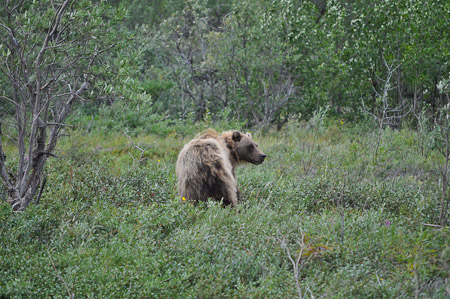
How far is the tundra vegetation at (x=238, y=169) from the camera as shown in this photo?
456 centimetres

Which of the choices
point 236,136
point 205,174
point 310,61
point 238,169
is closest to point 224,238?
point 205,174

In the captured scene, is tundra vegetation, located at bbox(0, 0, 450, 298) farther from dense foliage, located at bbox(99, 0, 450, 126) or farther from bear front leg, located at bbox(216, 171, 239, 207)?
bear front leg, located at bbox(216, 171, 239, 207)

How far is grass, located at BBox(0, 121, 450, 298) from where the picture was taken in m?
4.30

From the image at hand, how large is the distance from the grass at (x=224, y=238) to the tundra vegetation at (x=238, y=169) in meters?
0.03

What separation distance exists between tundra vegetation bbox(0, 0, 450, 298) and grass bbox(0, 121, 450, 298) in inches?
1.1

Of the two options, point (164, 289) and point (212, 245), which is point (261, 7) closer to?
point (212, 245)

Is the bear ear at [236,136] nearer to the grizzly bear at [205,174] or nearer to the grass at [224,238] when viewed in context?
the grass at [224,238]

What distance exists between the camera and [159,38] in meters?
16.5

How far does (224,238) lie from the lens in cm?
534

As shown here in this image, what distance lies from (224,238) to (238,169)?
4446mm

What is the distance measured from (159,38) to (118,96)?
35.8 ft

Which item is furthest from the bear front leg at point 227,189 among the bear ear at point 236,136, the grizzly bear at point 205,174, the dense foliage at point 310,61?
the dense foliage at point 310,61

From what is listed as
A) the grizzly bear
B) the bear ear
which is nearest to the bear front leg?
the grizzly bear

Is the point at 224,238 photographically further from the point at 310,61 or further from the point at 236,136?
the point at 310,61
